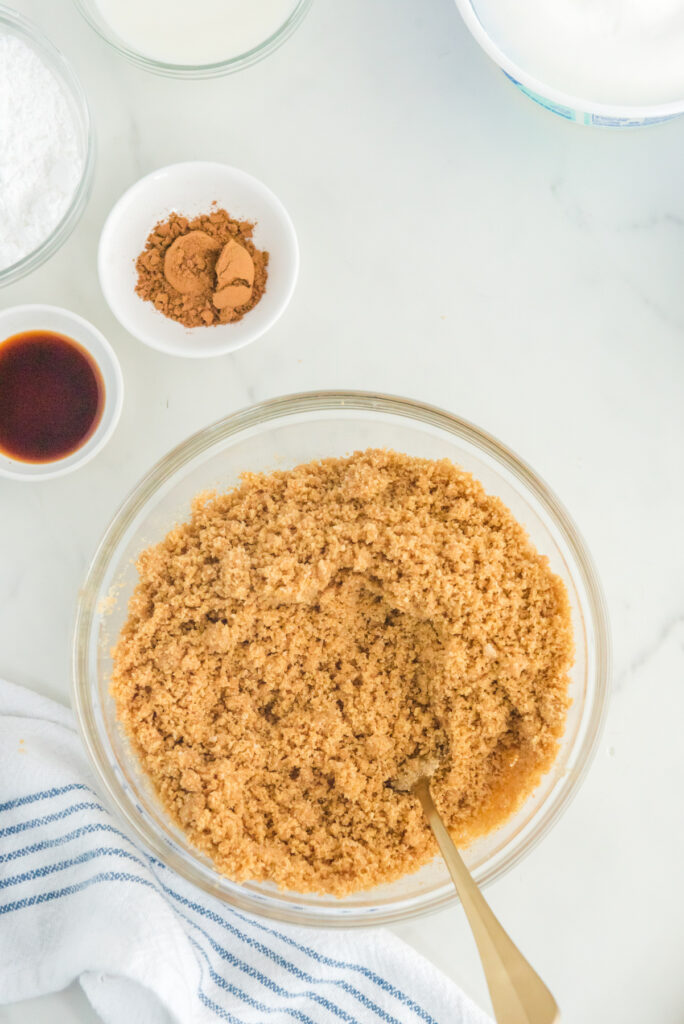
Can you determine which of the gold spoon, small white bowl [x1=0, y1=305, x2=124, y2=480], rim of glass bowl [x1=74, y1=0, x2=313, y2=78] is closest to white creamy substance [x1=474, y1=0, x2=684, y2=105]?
rim of glass bowl [x1=74, y1=0, x2=313, y2=78]

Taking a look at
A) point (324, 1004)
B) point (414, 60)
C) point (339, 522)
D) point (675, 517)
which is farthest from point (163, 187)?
point (324, 1004)

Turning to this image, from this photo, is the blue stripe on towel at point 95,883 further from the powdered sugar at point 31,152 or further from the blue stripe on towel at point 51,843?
the powdered sugar at point 31,152

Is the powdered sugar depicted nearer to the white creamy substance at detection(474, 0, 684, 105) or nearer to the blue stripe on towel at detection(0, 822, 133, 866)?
the white creamy substance at detection(474, 0, 684, 105)

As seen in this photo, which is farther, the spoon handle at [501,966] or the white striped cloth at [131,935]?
the white striped cloth at [131,935]

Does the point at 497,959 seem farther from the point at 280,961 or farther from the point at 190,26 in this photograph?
the point at 190,26

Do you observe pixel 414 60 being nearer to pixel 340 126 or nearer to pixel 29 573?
pixel 340 126

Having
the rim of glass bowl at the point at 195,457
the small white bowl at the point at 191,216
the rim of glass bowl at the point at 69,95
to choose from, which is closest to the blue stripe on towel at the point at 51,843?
the rim of glass bowl at the point at 195,457
